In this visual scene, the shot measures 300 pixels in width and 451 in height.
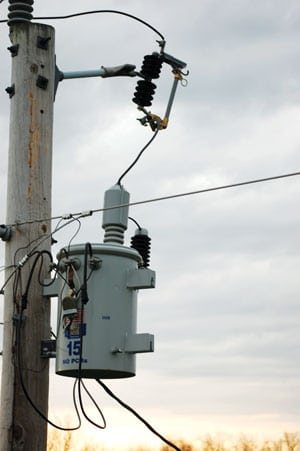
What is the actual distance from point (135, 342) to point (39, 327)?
2.58ft

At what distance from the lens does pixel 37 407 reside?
9664 millimetres

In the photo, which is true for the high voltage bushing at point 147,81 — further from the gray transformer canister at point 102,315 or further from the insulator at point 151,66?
the gray transformer canister at point 102,315

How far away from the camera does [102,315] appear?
938 centimetres

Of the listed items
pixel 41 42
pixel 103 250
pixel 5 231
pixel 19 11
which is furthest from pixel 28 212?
pixel 19 11

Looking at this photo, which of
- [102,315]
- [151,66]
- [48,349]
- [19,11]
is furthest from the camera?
[151,66]

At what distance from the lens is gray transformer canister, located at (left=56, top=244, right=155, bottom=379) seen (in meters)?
9.34

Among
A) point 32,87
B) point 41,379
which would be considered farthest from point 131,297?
point 32,87

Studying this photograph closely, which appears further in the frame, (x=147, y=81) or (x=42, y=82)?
(x=147, y=81)

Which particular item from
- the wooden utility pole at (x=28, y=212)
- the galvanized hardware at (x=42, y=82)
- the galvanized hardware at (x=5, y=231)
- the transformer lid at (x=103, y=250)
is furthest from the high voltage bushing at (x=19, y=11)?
the transformer lid at (x=103, y=250)

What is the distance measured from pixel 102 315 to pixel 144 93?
210 cm

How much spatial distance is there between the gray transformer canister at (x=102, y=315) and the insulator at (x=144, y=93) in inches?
58.8

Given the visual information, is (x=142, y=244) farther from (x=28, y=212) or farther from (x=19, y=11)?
(x=19, y=11)

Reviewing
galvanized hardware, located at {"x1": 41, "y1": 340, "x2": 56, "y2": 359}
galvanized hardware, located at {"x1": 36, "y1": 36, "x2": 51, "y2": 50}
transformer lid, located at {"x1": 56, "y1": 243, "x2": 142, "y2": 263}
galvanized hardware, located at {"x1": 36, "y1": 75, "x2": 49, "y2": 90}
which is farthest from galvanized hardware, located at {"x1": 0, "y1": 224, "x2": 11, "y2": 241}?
galvanized hardware, located at {"x1": 36, "y1": 36, "x2": 51, "y2": 50}

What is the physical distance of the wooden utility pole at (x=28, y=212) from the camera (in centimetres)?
963
